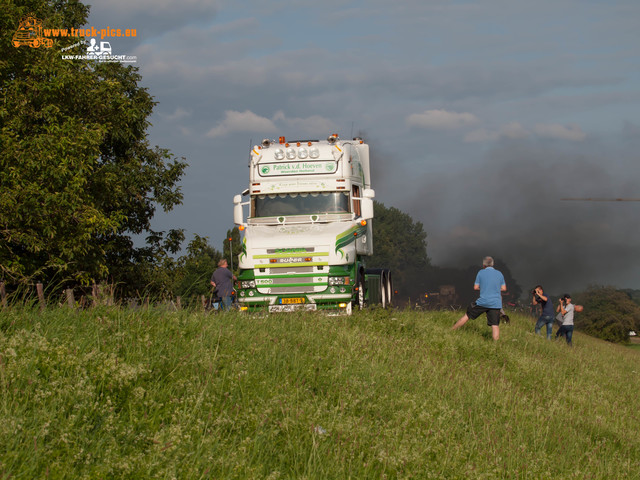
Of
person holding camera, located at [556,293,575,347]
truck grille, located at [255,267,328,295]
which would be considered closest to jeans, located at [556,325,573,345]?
person holding camera, located at [556,293,575,347]

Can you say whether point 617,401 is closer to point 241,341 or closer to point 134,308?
point 241,341

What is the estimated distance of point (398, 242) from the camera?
114 metres

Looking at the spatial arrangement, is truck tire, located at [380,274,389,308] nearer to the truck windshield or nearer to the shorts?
the truck windshield

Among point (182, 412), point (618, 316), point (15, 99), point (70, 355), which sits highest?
point (15, 99)

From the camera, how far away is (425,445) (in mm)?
5496

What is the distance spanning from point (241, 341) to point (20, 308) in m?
2.31

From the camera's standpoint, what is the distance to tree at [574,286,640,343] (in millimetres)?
85188

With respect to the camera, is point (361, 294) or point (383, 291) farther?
point (383, 291)

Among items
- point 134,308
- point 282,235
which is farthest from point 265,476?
point 282,235

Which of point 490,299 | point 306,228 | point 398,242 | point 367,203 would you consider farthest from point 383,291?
point 398,242

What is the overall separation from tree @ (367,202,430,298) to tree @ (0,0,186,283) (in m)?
76.6

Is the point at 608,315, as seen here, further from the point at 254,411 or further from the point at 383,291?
the point at 254,411

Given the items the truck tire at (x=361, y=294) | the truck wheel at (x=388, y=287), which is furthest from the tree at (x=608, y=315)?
the truck tire at (x=361, y=294)

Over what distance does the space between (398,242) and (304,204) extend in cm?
9825
